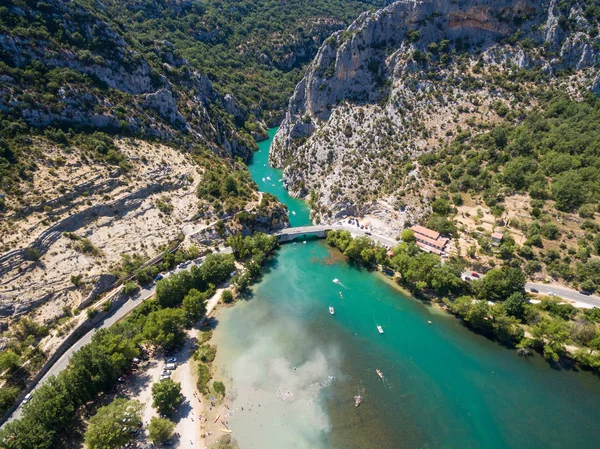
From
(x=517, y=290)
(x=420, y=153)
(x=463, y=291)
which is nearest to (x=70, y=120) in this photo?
(x=420, y=153)

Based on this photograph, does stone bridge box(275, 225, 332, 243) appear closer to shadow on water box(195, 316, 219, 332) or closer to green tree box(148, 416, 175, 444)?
shadow on water box(195, 316, 219, 332)

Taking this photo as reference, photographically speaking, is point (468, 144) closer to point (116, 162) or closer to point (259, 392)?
point (259, 392)

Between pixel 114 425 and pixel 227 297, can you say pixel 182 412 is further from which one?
pixel 227 297

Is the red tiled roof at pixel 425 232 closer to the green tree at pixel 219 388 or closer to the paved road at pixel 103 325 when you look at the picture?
the paved road at pixel 103 325

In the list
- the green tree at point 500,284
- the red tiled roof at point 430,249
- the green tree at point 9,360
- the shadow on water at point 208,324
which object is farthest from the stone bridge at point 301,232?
the green tree at point 9,360

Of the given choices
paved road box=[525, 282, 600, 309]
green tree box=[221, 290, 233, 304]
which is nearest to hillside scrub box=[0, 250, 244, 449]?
green tree box=[221, 290, 233, 304]

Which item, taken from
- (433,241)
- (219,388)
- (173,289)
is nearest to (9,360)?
(173,289)
